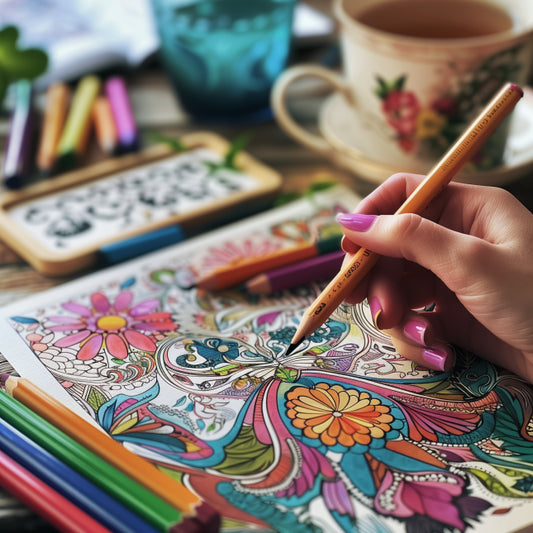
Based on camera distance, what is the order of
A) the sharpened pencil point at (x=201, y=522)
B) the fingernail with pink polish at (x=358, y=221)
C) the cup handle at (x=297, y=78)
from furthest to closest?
the cup handle at (x=297, y=78)
the fingernail with pink polish at (x=358, y=221)
the sharpened pencil point at (x=201, y=522)

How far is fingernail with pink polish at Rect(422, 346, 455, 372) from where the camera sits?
515mm

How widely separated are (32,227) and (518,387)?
46cm

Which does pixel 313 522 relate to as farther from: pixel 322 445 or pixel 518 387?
pixel 518 387

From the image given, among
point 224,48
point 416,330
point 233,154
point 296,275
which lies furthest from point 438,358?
point 224,48

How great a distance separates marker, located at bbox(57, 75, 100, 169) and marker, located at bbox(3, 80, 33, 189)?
0.04 m

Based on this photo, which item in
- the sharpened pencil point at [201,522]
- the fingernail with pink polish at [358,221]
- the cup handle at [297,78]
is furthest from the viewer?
the cup handle at [297,78]

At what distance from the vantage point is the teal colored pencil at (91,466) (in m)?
0.38

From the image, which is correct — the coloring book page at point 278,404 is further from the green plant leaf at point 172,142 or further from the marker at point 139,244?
the green plant leaf at point 172,142

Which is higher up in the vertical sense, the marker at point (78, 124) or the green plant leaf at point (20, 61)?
the green plant leaf at point (20, 61)

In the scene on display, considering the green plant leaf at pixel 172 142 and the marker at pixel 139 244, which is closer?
the marker at pixel 139 244

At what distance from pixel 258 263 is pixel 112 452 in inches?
9.6

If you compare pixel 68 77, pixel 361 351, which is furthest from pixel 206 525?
pixel 68 77

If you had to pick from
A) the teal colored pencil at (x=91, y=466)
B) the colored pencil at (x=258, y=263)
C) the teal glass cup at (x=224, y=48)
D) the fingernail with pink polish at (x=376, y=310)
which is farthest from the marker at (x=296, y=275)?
the teal glass cup at (x=224, y=48)

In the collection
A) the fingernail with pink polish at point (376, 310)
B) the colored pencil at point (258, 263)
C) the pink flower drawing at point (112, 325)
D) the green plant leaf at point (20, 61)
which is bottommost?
the pink flower drawing at point (112, 325)
